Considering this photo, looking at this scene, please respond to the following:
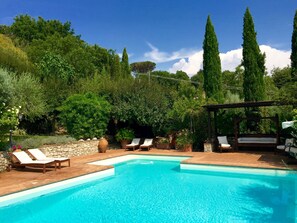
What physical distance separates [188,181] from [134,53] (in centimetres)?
3047

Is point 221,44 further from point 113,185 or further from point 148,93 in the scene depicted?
point 113,185

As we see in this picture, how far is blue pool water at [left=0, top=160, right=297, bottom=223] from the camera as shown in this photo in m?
6.66

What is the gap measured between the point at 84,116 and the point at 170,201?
10.1 metres

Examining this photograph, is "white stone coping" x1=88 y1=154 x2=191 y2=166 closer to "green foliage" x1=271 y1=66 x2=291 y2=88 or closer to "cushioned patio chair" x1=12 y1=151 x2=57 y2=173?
"cushioned patio chair" x1=12 y1=151 x2=57 y2=173

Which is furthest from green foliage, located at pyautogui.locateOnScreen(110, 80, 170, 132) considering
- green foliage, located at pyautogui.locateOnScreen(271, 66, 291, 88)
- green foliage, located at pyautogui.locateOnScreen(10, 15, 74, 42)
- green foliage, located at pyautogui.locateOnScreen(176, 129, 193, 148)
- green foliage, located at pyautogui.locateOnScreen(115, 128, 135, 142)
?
green foliage, located at pyautogui.locateOnScreen(10, 15, 74, 42)

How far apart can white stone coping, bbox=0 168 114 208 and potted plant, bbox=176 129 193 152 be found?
5827mm

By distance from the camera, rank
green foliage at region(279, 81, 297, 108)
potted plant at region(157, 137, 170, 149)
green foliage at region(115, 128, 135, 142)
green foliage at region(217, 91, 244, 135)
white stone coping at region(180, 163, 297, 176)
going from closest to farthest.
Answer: white stone coping at region(180, 163, 297, 176), green foliage at region(279, 81, 297, 108), green foliage at region(217, 91, 244, 135), potted plant at region(157, 137, 170, 149), green foliage at region(115, 128, 135, 142)

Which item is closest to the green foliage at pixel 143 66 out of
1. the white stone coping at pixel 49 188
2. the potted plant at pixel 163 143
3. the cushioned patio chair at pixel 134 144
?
the cushioned patio chair at pixel 134 144

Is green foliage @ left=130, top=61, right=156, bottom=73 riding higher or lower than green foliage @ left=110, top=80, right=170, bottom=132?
higher

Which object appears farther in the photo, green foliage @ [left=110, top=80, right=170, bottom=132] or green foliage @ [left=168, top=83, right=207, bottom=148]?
green foliage @ [left=110, top=80, right=170, bottom=132]

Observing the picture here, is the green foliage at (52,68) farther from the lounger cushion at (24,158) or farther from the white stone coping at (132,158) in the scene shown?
the lounger cushion at (24,158)

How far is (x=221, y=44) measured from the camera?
66.3ft

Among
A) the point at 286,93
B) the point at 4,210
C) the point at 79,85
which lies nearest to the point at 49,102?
the point at 79,85

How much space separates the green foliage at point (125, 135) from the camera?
18.2m
